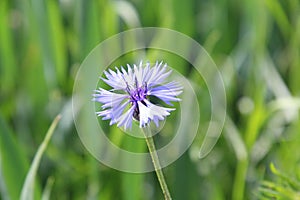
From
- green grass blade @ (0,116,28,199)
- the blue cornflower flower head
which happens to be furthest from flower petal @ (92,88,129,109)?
green grass blade @ (0,116,28,199)

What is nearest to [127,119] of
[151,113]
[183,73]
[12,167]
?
[151,113]

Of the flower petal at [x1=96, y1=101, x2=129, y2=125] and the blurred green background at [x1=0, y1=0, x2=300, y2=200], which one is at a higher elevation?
the blurred green background at [x1=0, y1=0, x2=300, y2=200]

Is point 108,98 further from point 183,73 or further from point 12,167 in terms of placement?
point 183,73

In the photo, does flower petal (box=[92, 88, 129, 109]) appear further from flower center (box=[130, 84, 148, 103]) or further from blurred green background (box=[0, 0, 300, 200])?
blurred green background (box=[0, 0, 300, 200])

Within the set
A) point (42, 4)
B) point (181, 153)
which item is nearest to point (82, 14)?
point (42, 4)

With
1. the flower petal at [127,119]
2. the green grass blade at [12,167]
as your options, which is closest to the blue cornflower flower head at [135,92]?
the flower petal at [127,119]

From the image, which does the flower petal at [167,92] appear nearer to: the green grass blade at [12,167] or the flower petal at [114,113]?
the flower petal at [114,113]

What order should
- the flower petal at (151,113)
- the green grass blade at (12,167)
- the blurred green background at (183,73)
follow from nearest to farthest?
1. the flower petal at (151,113)
2. the green grass blade at (12,167)
3. the blurred green background at (183,73)

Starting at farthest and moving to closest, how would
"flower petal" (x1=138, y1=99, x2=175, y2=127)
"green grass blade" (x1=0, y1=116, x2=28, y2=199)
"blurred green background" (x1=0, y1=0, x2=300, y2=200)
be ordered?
"blurred green background" (x1=0, y1=0, x2=300, y2=200)
"green grass blade" (x1=0, y1=116, x2=28, y2=199)
"flower petal" (x1=138, y1=99, x2=175, y2=127)
